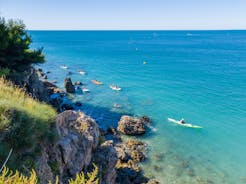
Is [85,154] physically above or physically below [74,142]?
below

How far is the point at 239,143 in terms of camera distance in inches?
950

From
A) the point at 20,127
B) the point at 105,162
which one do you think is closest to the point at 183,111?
the point at 105,162

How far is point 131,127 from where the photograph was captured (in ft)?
82.5

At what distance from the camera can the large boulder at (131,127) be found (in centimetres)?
2481

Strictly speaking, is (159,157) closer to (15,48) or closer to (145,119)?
(145,119)

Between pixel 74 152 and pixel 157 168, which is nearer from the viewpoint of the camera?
pixel 74 152

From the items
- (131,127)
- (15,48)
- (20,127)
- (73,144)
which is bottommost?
(131,127)

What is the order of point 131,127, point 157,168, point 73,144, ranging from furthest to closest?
point 131,127, point 157,168, point 73,144

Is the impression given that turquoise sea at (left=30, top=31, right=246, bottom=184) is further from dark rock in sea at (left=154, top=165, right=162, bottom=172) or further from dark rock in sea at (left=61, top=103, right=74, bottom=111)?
dark rock in sea at (left=61, top=103, right=74, bottom=111)

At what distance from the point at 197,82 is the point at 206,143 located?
23.9m

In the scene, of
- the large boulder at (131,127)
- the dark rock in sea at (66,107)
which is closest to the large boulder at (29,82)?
the dark rock in sea at (66,107)

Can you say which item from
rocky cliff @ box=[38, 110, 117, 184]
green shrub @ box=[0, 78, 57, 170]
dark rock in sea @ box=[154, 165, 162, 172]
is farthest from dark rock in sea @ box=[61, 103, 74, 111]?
green shrub @ box=[0, 78, 57, 170]

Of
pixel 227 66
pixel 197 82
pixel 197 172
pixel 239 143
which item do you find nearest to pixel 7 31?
pixel 197 172

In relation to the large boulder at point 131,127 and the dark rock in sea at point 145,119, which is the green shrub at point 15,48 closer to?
the large boulder at point 131,127
